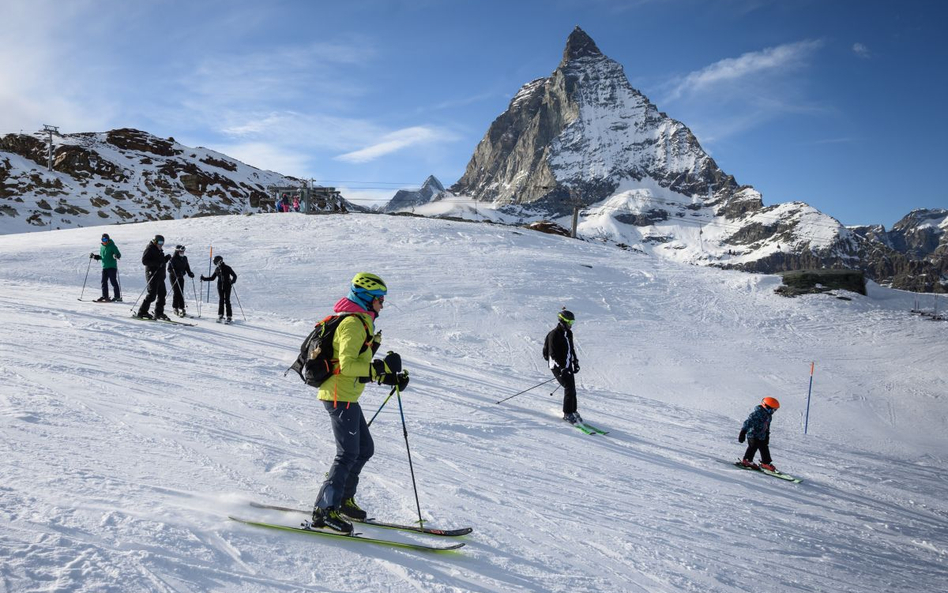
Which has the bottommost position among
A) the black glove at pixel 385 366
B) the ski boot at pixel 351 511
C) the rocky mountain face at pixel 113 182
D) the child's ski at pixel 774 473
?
the child's ski at pixel 774 473

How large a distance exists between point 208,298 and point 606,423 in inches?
487

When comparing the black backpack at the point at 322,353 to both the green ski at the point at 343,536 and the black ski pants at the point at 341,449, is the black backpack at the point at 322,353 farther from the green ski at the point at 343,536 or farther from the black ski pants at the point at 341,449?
the green ski at the point at 343,536

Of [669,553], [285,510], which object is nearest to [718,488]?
[669,553]

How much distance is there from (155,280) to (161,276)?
154 mm

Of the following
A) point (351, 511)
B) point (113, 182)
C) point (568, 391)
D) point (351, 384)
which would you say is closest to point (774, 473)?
point (568, 391)


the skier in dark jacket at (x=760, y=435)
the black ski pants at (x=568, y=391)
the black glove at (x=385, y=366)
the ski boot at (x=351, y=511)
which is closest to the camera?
the black glove at (x=385, y=366)

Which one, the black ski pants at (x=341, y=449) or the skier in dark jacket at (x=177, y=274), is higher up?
the skier in dark jacket at (x=177, y=274)

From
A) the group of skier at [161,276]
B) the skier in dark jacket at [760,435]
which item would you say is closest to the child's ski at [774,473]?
the skier in dark jacket at [760,435]

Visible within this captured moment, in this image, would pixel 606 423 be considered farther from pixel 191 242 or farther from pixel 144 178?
pixel 144 178

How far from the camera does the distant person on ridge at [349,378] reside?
3.58 meters

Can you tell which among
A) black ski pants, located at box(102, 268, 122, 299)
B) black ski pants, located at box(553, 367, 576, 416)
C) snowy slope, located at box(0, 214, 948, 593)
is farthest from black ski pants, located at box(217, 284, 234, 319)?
black ski pants, located at box(553, 367, 576, 416)

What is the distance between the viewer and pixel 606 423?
323 inches

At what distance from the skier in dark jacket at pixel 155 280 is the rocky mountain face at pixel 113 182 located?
25.7 m

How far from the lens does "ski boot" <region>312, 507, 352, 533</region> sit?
3.65 m
